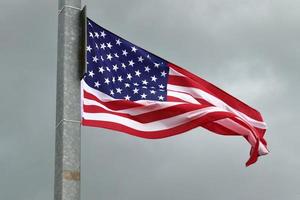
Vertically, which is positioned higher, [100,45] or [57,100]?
[100,45]

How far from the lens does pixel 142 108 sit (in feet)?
58.5

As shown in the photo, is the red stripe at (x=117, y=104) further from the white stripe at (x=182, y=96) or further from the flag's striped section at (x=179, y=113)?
the white stripe at (x=182, y=96)

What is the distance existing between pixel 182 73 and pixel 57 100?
5425mm

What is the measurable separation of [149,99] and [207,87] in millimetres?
2053

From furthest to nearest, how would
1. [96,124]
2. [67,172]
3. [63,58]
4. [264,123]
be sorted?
[264,123], [96,124], [63,58], [67,172]

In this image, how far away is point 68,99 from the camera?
14.7 m

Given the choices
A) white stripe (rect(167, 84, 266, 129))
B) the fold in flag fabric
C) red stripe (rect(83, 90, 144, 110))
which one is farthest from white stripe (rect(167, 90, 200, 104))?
red stripe (rect(83, 90, 144, 110))

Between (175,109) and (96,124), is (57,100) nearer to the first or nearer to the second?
(96,124)

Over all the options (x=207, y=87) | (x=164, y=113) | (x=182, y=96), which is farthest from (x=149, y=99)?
(x=207, y=87)

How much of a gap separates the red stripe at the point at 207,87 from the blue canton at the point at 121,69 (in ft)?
1.52

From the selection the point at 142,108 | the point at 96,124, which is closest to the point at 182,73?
the point at 142,108

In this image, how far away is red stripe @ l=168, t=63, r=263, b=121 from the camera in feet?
63.7

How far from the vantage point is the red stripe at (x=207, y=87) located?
19413mm

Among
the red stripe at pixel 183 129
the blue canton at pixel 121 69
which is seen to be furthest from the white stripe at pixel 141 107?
the red stripe at pixel 183 129
